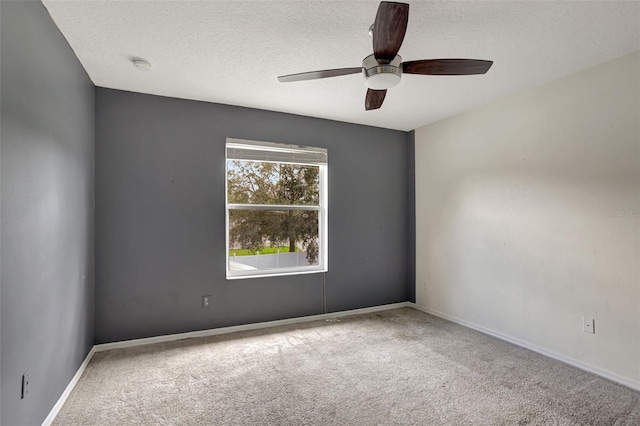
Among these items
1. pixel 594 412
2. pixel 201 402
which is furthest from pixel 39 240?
pixel 594 412

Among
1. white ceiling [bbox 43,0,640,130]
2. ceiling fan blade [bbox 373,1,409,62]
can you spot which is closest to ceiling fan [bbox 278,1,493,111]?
ceiling fan blade [bbox 373,1,409,62]

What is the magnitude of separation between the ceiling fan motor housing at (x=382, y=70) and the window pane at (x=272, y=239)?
6.95 feet

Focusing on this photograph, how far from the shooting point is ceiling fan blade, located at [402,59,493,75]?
6.33 ft

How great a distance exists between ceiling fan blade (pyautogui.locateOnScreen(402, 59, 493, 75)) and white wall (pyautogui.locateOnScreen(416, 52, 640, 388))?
1.04 metres

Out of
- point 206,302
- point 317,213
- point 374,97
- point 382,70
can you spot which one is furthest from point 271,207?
point 382,70

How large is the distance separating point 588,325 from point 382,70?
8.34 feet

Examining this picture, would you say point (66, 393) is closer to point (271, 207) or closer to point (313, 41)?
point (271, 207)

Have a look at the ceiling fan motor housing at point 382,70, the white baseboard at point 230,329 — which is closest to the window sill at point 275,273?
the white baseboard at point 230,329

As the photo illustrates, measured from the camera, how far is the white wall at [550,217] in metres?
2.41

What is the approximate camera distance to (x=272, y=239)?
3.76 meters

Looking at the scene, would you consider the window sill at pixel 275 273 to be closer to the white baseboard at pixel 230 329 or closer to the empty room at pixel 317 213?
the empty room at pixel 317 213

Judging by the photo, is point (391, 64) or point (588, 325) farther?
point (588, 325)

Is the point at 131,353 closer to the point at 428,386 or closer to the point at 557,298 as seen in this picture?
Answer: the point at 428,386

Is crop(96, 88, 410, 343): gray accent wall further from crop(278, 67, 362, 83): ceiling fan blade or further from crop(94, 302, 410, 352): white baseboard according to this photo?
crop(278, 67, 362, 83): ceiling fan blade
